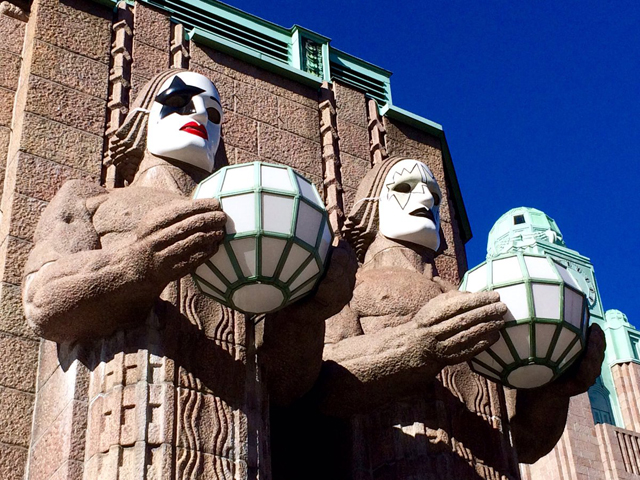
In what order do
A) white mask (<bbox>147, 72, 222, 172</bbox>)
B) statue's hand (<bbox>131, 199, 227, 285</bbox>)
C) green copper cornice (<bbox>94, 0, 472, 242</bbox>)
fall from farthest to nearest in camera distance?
green copper cornice (<bbox>94, 0, 472, 242</bbox>) < white mask (<bbox>147, 72, 222, 172</bbox>) < statue's hand (<bbox>131, 199, 227, 285</bbox>)

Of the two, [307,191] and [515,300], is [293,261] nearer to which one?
[307,191]

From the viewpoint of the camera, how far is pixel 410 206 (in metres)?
7.39

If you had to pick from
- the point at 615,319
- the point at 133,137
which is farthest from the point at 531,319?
the point at 615,319

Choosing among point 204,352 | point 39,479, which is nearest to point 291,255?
point 204,352

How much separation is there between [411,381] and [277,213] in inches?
61.6

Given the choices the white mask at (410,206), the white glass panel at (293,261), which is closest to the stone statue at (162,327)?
the white glass panel at (293,261)

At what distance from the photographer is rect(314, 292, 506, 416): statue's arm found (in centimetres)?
595

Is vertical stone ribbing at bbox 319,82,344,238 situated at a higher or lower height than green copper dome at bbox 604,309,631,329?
lower

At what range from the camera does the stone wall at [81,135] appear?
5867mm

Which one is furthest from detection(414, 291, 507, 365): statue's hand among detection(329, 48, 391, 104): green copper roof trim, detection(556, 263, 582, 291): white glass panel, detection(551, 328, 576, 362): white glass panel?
detection(329, 48, 391, 104): green copper roof trim

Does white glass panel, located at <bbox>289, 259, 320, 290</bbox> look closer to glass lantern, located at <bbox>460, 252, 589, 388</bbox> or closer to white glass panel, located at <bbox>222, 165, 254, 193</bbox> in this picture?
white glass panel, located at <bbox>222, 165, 254, 193</bbox>

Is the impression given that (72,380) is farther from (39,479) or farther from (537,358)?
(537,358)

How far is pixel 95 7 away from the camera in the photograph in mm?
7938

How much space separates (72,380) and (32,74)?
2.36m
